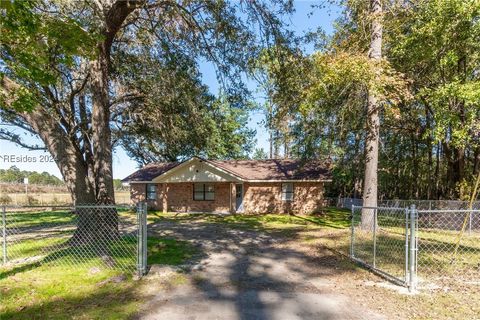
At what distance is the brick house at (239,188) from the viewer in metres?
22.6

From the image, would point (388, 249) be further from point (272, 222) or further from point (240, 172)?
point (240, 172)

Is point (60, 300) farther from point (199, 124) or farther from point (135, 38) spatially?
point (199, 124)

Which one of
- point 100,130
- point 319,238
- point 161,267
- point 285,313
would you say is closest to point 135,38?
point 100,130

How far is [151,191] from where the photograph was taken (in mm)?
25234

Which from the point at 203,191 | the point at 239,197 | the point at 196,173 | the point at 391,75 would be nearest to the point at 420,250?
the point at 391,75

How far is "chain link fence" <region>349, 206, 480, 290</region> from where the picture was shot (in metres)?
5.85

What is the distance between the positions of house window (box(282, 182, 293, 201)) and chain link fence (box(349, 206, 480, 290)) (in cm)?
983

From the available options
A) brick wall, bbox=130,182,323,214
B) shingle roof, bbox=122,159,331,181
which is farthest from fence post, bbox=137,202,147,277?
brick wall, bbox=130,182,323,214

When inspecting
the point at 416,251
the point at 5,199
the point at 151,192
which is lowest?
the point at 5,199

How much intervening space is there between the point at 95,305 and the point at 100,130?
241 inches

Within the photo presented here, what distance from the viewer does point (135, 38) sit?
12.6 m

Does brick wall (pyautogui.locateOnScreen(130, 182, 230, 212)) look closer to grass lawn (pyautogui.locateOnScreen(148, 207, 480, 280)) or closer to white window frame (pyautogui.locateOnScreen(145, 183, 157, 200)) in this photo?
white window frame (pyautogui.locateOnScreen(145, 183, 157, 200))

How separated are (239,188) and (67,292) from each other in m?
18.3

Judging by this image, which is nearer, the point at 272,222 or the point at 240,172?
the point at 272,222
